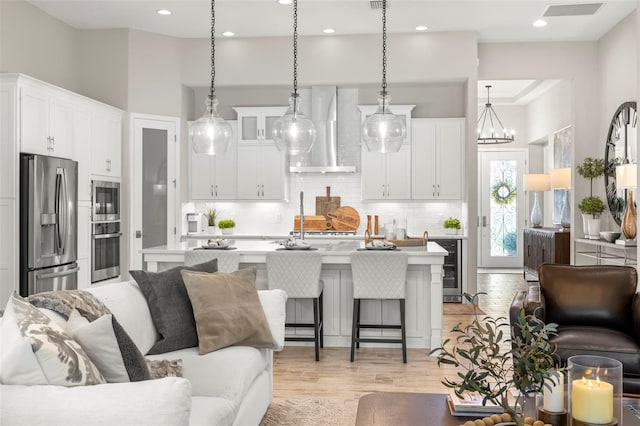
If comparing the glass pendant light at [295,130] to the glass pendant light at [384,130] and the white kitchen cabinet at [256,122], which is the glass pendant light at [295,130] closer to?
the glass pendant light at [384,130]

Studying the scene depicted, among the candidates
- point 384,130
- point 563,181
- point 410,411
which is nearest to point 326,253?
point 384,130

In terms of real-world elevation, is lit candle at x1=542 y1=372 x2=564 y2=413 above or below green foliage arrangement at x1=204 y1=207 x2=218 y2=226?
below

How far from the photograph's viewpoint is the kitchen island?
5004mm

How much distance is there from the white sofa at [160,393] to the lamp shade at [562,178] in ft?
20.0

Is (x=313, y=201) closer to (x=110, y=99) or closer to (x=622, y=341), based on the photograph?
(x=110, y=99)

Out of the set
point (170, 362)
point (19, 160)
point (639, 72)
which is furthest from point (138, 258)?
point (639, 72)

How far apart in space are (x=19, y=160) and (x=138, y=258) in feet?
7.49

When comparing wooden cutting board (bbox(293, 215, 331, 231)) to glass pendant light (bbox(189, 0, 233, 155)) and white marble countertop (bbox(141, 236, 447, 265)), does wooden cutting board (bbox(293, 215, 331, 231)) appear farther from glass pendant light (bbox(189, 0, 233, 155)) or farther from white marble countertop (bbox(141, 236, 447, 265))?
glass pendant light (bbox(189, 0, 233, 155))

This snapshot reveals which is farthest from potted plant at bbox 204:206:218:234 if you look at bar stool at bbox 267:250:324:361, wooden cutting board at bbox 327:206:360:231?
bar stool at bbox 267:250:324:361

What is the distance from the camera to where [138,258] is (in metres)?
7.13

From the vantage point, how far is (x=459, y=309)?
23.7ft

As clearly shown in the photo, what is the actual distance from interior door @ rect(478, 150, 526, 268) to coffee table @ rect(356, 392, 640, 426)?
30.8ft

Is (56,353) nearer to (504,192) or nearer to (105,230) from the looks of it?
(105,230)

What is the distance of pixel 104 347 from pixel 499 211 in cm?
1059
